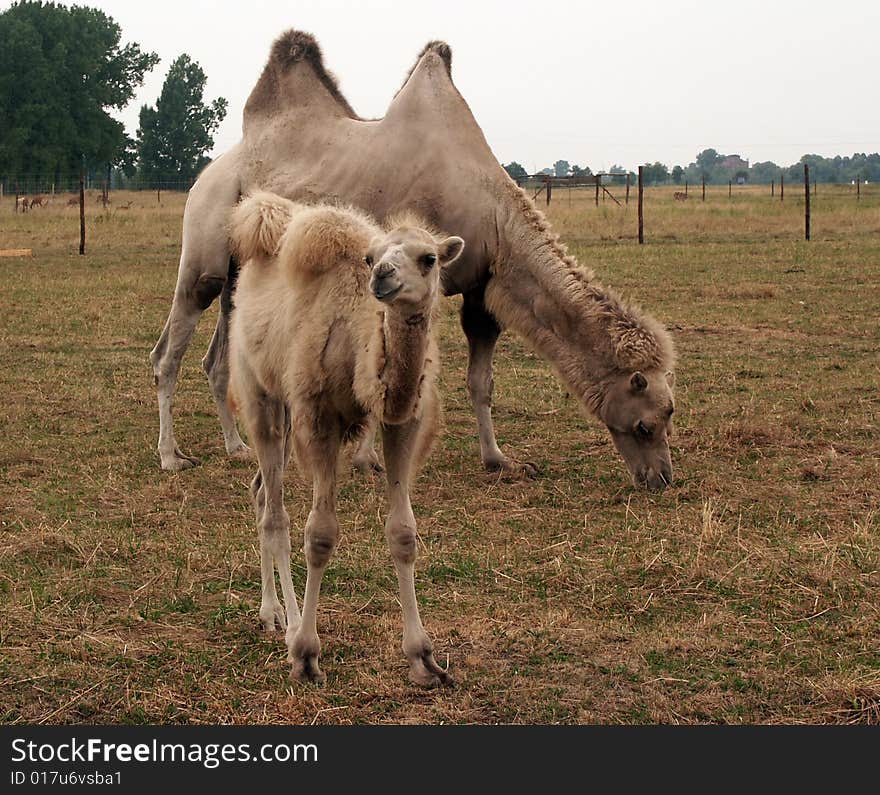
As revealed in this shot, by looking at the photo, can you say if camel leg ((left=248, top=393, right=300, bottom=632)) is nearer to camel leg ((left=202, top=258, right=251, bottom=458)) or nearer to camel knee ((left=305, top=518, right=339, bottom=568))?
camel knee ((left=305, top=518, right=339, bottom=568))

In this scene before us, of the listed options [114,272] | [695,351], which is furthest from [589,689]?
[114,272]

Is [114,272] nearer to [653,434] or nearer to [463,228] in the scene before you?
[463,228]

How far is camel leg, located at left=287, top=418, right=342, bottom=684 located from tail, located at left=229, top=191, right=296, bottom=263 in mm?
934

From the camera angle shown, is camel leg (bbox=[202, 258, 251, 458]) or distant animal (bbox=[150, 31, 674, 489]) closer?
distant animal (bbox=[150, 31, 674, 489])

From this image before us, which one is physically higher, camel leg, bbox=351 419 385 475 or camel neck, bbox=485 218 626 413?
camel neck, bbox=485 218 626 413

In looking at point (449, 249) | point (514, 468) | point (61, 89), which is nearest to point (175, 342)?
point (514, 468)

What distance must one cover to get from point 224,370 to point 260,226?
10.8ft

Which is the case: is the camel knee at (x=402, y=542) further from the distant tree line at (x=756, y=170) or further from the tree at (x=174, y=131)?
the distant tree line at (x=756, y=170)

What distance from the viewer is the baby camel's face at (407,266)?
3.68 m

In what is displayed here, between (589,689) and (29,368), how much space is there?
25.5 ft

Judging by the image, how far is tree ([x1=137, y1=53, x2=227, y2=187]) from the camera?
7194 centimetres

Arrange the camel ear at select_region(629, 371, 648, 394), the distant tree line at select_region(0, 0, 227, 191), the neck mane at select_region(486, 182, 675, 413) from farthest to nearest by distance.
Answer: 1. the distant tree line at select_region(0, 0, 227, 191)
2. the neck mane at select_region(486, 182, 675, 413)
3. the camel ear at select_region(629, 371, 648, 394)

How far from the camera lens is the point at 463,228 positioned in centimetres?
743

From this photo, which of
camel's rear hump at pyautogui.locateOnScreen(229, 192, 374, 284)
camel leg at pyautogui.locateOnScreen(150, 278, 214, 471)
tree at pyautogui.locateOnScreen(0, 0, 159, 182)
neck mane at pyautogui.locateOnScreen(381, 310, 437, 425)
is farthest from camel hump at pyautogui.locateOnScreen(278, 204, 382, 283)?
tree at pyautogui.locateOnScreen(0, 0, 159, 182)
